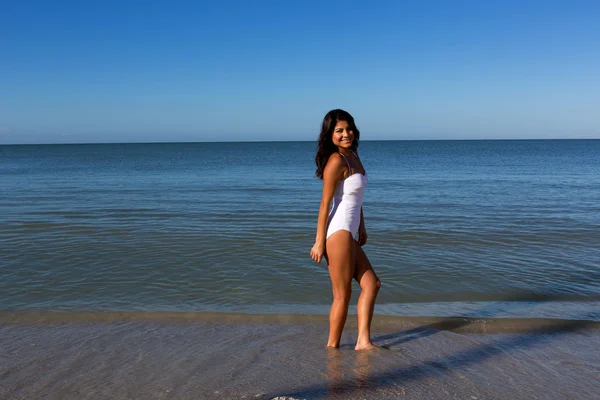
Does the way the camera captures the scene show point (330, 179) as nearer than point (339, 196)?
Yes

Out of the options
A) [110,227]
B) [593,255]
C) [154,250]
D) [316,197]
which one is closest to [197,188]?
[316,197]

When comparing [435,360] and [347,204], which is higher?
[347,204]

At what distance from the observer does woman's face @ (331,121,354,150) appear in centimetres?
386

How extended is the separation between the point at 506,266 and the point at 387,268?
6.33ft

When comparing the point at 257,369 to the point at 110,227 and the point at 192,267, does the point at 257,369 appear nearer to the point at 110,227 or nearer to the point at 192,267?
the point at 192,267

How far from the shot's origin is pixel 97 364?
13.0ft

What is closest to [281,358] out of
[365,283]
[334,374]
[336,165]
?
[334,374]

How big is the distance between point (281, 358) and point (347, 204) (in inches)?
58.5

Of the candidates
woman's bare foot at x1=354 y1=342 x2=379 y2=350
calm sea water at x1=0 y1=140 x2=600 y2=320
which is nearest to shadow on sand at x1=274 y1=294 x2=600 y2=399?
woman's bare foot at x1=354 y1=342 x2=379 y2=350

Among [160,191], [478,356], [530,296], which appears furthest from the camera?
[160,191]

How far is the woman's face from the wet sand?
184cm

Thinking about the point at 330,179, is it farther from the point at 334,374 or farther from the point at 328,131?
the point at 334,374

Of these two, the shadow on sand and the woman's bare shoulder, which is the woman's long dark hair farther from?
the shadow on sand

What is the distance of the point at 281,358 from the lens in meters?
4.13
